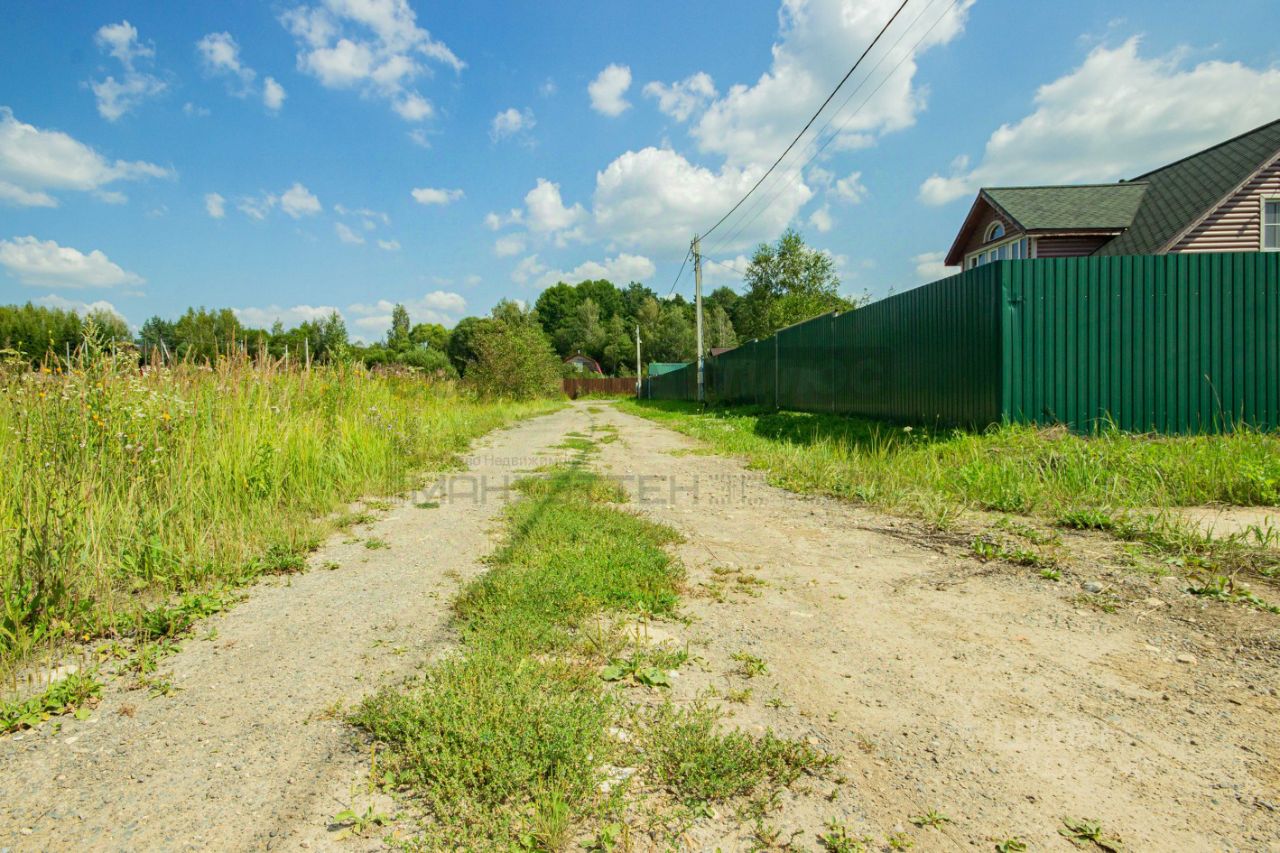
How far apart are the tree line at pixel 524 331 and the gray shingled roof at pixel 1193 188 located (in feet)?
56.1

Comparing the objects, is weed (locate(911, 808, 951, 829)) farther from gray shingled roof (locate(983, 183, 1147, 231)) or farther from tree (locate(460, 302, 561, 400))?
tree (locate(460, 302, 561, 400))

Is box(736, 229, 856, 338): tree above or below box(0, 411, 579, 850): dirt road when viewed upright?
above

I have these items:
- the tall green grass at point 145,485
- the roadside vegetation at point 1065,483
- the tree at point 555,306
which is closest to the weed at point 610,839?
the tall green grass at point 145,485

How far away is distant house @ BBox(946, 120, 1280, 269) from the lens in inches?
535

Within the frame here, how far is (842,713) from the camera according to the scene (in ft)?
6.34

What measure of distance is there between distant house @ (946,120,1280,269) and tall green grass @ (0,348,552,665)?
11887 millimetres

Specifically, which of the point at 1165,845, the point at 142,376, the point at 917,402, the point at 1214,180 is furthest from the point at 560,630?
the point at 1214,180

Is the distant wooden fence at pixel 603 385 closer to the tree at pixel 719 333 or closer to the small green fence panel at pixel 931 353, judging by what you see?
the tree at pixel 719 333

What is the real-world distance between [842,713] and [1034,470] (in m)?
4.21

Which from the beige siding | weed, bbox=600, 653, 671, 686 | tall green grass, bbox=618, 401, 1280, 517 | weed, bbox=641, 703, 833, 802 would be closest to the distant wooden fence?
the beige siding

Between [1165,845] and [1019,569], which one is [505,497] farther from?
[1165,845]

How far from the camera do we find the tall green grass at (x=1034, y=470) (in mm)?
4406

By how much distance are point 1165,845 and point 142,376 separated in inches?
231

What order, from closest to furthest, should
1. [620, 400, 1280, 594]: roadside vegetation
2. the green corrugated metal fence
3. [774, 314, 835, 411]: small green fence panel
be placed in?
[620, 400, 1280, 594]: roadside vegetation, the green corrugated metal fence, [774, 314, 835, 411]: small green fence panel
